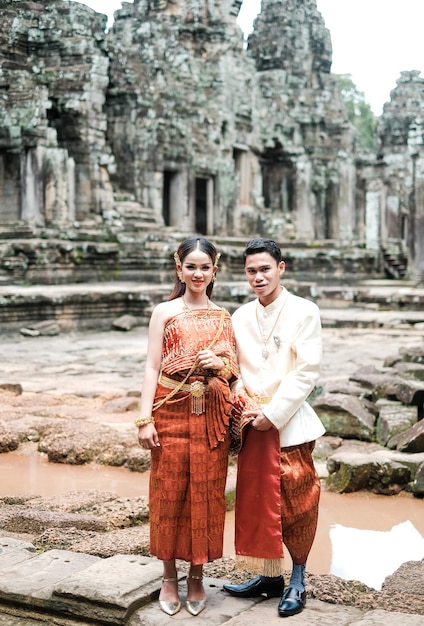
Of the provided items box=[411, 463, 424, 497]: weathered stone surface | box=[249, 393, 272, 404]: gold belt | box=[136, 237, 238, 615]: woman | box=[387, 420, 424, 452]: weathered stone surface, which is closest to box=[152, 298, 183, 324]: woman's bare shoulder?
box=[136, 237, 238, 615]: woman

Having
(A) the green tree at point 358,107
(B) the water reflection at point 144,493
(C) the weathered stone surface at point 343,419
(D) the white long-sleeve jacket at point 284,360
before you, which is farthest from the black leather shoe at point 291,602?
(A) the green tree at point 358,107

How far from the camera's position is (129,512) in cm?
445

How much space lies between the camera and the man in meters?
3.00

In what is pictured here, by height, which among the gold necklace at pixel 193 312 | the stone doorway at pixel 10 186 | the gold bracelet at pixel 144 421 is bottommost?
the gold bracelet at pixel 144 421

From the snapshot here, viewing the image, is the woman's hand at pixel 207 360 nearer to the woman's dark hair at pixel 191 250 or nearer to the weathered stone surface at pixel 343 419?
the woman's dark hair at pixel 191 250

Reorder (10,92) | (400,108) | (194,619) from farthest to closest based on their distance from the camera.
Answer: (400,108)
(10,92)
(194,619)

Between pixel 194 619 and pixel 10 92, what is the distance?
59.9 feet

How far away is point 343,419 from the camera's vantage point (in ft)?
20.8

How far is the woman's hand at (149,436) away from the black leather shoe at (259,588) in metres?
0.59

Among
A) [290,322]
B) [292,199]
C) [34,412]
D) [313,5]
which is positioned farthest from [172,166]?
[290,322]

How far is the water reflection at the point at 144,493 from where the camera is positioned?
4.46 m

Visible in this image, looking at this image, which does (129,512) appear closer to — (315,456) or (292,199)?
(315,456)

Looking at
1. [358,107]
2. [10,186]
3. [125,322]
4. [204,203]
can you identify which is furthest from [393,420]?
[358,107]

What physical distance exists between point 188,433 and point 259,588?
621mm
